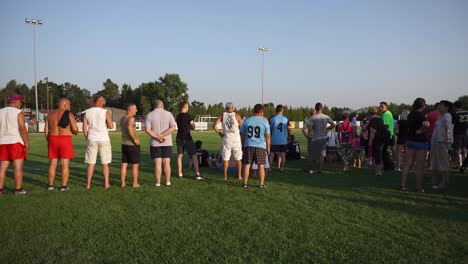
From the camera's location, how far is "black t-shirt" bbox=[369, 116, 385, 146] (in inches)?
362

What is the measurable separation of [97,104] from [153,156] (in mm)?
1646

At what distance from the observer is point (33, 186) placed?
735 cm

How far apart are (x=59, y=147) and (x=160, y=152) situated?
205 centimetres

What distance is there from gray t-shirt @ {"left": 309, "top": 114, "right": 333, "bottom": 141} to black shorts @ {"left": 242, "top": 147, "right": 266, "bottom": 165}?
8.57ft

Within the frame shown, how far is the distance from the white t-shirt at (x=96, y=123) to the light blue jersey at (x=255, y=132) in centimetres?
310

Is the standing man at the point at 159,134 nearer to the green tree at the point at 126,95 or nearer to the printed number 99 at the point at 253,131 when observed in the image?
the printed number 99 at the point at 253,131

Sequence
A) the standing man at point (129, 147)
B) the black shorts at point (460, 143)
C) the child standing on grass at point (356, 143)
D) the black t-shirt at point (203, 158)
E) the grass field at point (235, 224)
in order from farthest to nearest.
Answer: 1. the black t-shirt at point (203, 158)
2. the child standing on grass at point (356, 143)
3. the black shorts at point (460, 143)
4. the standing man at point (129, 147)
5. the grass field at point (235, 224)

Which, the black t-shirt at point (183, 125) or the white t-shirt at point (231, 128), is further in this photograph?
the black t-shirt at point (183, 125)

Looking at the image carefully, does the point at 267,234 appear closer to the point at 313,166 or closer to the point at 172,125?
the point at 172,125

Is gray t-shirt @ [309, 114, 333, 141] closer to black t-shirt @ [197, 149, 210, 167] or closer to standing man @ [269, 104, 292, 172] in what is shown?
standing man @ [269, 104, 292, 172]

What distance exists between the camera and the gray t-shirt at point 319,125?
9.12 metres

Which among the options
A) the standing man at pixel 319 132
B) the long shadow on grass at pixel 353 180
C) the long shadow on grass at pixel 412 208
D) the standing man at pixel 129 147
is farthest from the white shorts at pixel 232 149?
the standing man at pixel 319 132

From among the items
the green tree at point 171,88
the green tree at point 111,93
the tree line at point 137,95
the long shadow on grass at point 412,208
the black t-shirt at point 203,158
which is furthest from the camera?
the green tree at point 111,93

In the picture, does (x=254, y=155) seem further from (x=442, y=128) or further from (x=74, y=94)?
(x=74, y=94)
